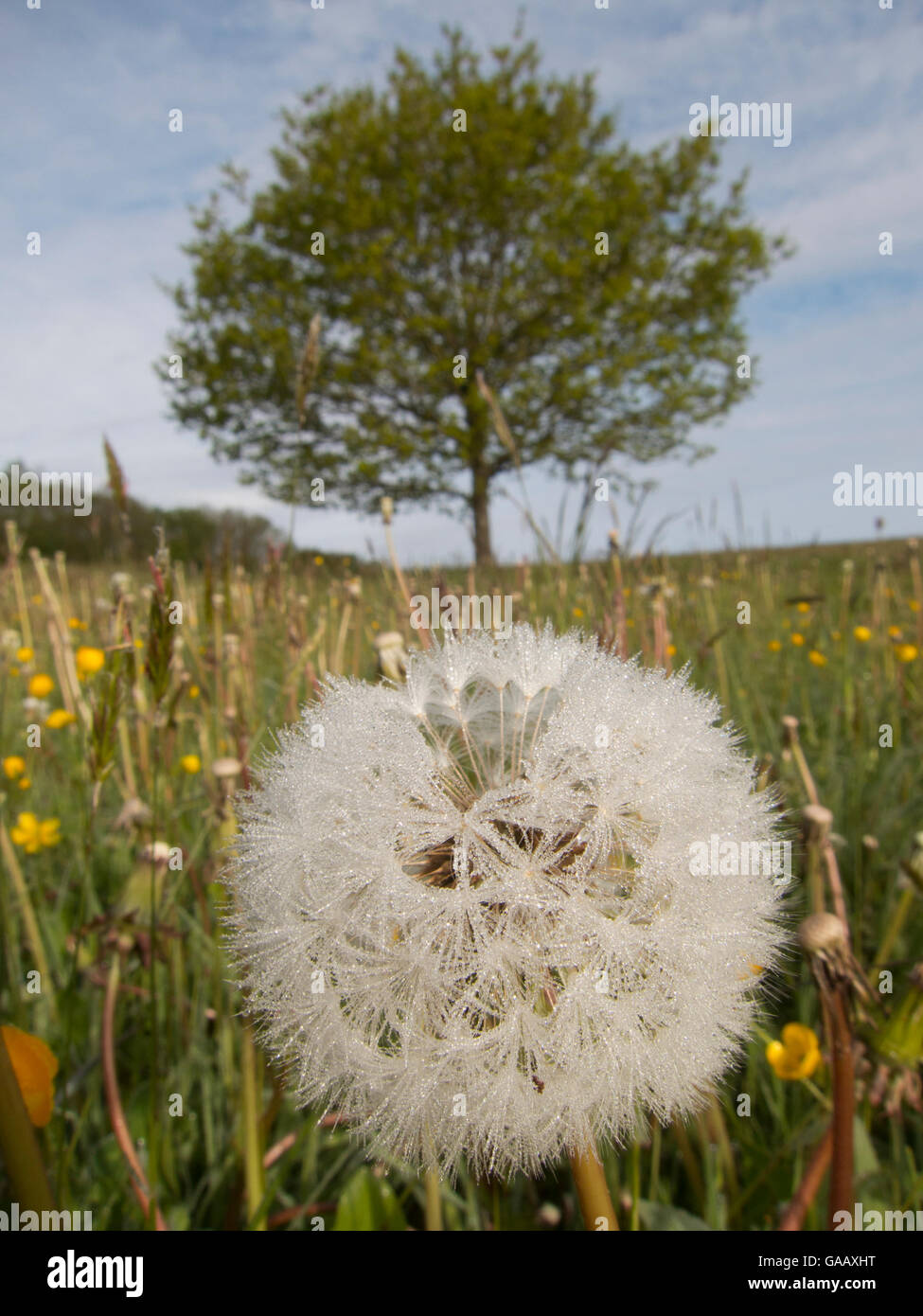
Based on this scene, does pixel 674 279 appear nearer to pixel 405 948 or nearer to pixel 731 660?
pixel 731 660

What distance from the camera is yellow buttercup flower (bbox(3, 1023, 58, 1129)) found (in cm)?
67

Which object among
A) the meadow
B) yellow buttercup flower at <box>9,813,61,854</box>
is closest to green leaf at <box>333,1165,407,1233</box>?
the meadow

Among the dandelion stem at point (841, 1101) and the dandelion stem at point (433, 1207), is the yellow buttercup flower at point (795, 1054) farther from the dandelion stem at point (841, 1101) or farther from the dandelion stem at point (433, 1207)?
the dandelion stem at point (433, 1207)

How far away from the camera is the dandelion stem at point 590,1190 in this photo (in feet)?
2.25

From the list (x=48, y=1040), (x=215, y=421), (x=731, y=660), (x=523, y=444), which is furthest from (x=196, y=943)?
(x=215, y=421)

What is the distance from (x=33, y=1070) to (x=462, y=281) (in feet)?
68.3

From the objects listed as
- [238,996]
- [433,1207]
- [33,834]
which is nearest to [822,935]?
[433,1207]

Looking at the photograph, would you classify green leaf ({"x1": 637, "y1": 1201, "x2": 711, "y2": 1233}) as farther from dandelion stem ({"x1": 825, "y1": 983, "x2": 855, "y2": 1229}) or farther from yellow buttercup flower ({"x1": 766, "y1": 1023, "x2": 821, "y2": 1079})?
dandelion stem ({"x1": 825, "y1": 983, "x2": 855, "y2": 1229})

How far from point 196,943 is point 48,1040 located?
0.35 meters

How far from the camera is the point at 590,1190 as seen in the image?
69 cm

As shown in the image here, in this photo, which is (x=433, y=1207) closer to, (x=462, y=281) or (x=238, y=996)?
(x=238, y=996)

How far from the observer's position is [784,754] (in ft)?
4.99

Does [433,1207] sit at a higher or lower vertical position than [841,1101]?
lower
